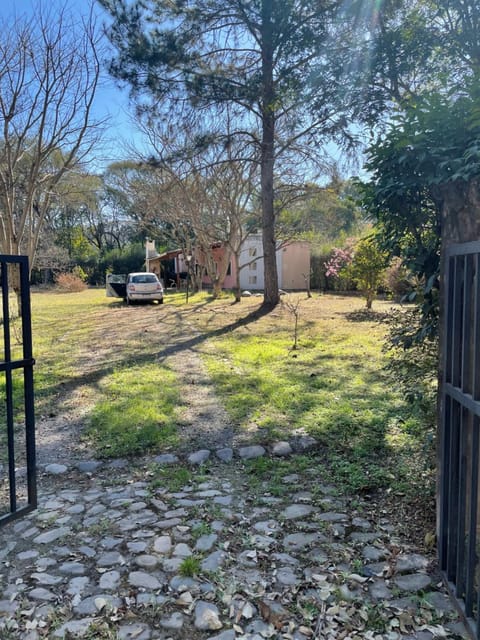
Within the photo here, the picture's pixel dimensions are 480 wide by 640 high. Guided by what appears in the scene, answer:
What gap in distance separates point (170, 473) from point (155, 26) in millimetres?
7088

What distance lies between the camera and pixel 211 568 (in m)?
2.16

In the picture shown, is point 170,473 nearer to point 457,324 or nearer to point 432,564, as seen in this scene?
point 432,564

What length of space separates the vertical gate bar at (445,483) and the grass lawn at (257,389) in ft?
2.73

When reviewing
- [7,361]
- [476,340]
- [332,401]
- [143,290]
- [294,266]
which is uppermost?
[294,266]

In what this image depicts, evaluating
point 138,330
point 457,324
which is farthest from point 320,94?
point 138,330

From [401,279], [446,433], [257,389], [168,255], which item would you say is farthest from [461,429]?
[168,255]

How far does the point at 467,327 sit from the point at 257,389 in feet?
12.4

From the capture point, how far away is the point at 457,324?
195cm

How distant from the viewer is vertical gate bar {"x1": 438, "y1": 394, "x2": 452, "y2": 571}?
6.68 ft

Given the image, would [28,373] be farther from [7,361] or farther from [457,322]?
[457,322]

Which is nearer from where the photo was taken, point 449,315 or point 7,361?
point 449,315

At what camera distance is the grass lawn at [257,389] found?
3.64 metres

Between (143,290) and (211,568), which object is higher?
(143,290)

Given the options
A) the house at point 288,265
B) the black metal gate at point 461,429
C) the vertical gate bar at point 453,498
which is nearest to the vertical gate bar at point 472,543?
the black metal gate at point 461,429
